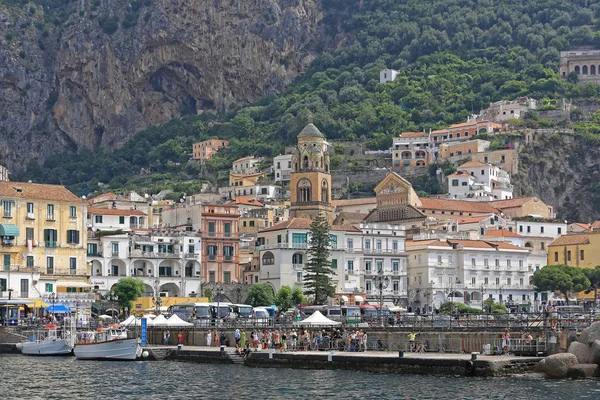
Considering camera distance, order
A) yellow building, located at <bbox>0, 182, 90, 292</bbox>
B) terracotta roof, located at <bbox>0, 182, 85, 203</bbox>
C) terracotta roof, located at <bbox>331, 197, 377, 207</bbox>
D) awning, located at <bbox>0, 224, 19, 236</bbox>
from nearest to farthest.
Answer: awning, located at <bbox>0, 224, 19, 236</bbox>, yellow building, located at <bbox>0, 182, 90, 292</bbox>, terracotta roof, located at <bbox>0, 182, 85, 203</bbox>, terracotta roof, located at <bbox>331, 197, 377, 207</bbox>

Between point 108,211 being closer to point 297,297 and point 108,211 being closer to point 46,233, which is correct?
point 46,233

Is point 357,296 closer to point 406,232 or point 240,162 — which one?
point 406,232

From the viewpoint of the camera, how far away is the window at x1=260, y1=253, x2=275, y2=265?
107 metres

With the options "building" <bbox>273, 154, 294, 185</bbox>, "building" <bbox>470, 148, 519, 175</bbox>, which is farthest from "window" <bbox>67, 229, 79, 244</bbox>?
"building" <bbox>470, 148, 519, 175</bbox>

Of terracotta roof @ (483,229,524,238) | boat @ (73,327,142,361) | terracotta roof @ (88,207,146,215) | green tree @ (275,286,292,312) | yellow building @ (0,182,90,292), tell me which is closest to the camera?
boat @ (73,327,142,361)

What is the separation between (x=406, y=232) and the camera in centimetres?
12650

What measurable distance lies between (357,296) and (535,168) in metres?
70.2

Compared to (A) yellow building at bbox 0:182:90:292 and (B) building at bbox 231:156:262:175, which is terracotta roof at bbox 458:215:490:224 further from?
(A) yellow building at bbox 0:182:90:292

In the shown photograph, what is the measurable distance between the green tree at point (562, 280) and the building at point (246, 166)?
7260cm

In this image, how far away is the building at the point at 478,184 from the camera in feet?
520

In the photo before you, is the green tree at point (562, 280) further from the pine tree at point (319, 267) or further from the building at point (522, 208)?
the building at point (522, 208)

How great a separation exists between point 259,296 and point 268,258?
27.3 feet

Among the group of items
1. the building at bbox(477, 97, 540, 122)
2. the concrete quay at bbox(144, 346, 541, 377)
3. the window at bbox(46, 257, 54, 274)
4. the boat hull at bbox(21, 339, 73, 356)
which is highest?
the building at bbox(477, 97, 540, 122)

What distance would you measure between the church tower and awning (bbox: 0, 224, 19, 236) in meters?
45.6
